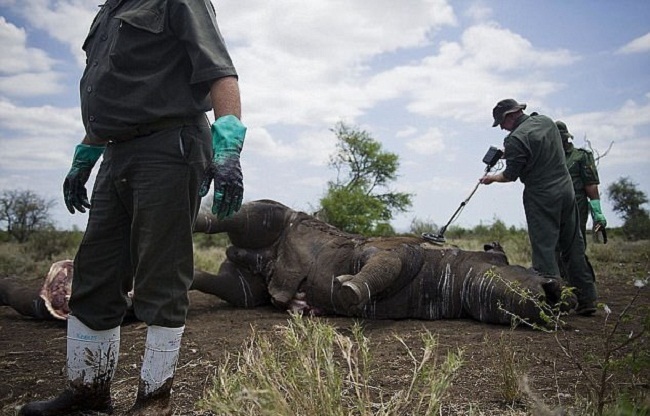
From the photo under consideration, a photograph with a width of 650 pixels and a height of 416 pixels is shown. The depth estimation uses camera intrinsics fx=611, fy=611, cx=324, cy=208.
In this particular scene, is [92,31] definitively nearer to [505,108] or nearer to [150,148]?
[150,148]

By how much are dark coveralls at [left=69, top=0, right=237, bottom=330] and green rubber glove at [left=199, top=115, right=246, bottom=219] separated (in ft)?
0.72

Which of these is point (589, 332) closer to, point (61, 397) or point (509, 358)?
point (509, 358)

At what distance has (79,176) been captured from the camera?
139 inches

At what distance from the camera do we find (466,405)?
2867 millimetres

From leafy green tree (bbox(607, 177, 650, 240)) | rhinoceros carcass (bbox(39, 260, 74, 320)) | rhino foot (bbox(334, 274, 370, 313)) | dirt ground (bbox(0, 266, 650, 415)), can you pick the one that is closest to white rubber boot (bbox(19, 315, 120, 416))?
dirt ground (bbox(0, 266, 650, 415))

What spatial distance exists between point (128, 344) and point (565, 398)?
3.12 meters

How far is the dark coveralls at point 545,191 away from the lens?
238 inches

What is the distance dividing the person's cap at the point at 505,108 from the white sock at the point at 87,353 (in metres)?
4.96

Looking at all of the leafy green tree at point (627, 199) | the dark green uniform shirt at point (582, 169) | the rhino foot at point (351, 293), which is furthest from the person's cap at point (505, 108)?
the leafy green tree at point (627, 199)

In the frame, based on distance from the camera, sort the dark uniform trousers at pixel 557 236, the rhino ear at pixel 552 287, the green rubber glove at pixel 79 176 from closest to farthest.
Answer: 1. the green rubber glove at pixel 79 176
2. the rhino ear at pixel 552 287
3. the dark uniform trousers at pixel 557 236

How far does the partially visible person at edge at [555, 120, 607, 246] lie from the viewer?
711cm

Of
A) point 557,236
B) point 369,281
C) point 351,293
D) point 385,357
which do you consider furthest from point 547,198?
point 385,357

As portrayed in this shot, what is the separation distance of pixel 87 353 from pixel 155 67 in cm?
144

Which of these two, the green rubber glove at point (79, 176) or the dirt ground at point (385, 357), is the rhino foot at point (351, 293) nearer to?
the dirt ground at point (385, 357)
